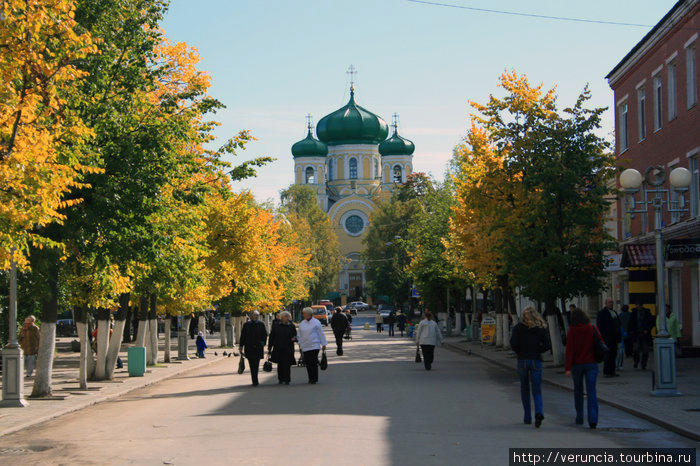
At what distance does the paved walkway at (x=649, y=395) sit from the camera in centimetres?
1414

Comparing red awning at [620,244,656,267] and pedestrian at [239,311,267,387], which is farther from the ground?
red awning at [620,244,656,267]

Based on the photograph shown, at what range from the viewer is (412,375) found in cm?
2500

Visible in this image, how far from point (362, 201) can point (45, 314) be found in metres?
112

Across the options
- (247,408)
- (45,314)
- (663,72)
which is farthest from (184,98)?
(663,72)

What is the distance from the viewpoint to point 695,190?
2920cm

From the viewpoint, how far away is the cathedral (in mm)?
131625

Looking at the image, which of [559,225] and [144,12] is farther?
[559,225]

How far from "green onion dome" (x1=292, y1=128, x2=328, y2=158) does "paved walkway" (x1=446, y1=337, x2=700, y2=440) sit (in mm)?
103939

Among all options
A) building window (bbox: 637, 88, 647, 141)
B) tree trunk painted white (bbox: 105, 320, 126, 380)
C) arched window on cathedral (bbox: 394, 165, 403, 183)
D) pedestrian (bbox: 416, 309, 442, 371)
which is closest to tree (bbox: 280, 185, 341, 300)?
arched window on cathedral (bbox: 394, 165, 403, 183)

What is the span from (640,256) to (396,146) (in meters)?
104

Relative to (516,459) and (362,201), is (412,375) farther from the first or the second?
(362,201)

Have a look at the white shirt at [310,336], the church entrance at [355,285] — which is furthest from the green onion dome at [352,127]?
the white shirt at [310,336]

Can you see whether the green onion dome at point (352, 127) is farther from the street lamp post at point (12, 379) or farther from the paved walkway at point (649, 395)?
the street lamp post at point (12, 379)

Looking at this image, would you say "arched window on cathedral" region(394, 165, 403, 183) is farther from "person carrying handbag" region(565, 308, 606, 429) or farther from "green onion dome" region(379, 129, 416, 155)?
"person carrying handbag" region(565, 308, 606, 429)
